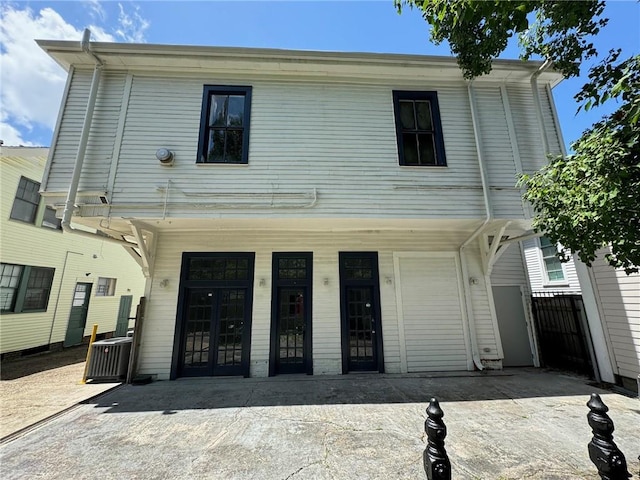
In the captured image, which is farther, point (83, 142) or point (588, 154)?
point (83, 142)

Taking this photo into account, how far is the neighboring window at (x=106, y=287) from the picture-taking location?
11.6m

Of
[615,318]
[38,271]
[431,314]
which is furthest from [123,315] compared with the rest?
[615,318]

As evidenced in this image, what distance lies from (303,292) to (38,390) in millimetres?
5797

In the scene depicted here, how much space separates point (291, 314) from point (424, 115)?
5.69 metres

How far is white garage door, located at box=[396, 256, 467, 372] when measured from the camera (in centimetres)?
645

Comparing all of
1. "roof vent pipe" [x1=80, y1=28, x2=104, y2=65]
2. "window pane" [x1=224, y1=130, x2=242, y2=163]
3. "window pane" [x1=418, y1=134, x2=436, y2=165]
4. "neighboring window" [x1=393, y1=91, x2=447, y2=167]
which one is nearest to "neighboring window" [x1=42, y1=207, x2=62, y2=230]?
"roof vent pipe" [x1=80, y1=28, x2=104, y2=65]

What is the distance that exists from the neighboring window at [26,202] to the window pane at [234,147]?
798 centimetres

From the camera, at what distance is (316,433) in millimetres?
3631

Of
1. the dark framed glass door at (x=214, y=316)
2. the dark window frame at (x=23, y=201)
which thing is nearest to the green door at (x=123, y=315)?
the dark window frame at (x=23, y=201)

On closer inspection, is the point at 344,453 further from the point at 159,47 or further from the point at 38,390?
the point at 159,47

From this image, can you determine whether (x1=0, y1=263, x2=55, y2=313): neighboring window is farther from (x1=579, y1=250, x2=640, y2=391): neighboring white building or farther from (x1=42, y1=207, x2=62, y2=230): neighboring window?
(x1=579, y1=250, x2=640, y2=391): neighboring white building

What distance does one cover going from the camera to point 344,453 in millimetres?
3160

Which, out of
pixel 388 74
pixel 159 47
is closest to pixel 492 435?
pixel 388 74

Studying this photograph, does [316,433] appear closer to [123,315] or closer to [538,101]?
[538,101]
